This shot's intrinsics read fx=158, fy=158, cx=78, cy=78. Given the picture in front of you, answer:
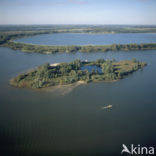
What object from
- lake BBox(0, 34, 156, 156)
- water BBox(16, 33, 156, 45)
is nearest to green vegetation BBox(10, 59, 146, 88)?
lake BBox(0, 34, 156, 156)

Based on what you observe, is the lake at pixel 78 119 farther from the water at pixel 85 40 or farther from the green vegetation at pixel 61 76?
the water at pixel 85 40

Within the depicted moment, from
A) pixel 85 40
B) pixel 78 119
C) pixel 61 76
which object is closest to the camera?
pixel 78 119

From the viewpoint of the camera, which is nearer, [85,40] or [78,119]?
[78,119]

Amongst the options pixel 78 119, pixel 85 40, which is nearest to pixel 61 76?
pixel 78 119

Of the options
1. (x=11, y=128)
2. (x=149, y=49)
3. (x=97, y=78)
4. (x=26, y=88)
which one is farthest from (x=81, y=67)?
(x=149, y=49)

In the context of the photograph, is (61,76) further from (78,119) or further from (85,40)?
(85,40)

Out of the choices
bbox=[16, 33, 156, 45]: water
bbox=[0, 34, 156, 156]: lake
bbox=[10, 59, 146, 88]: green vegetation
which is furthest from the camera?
bbox=[16, 33, 156, 45]: water

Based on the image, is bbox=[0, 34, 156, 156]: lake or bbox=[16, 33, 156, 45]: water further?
bbox=[16, 33, 156, 45]: water

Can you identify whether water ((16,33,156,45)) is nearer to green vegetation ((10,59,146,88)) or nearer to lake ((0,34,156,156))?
green vegetation ((10,59,146,88))

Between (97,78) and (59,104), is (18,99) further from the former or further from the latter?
(97,78)
